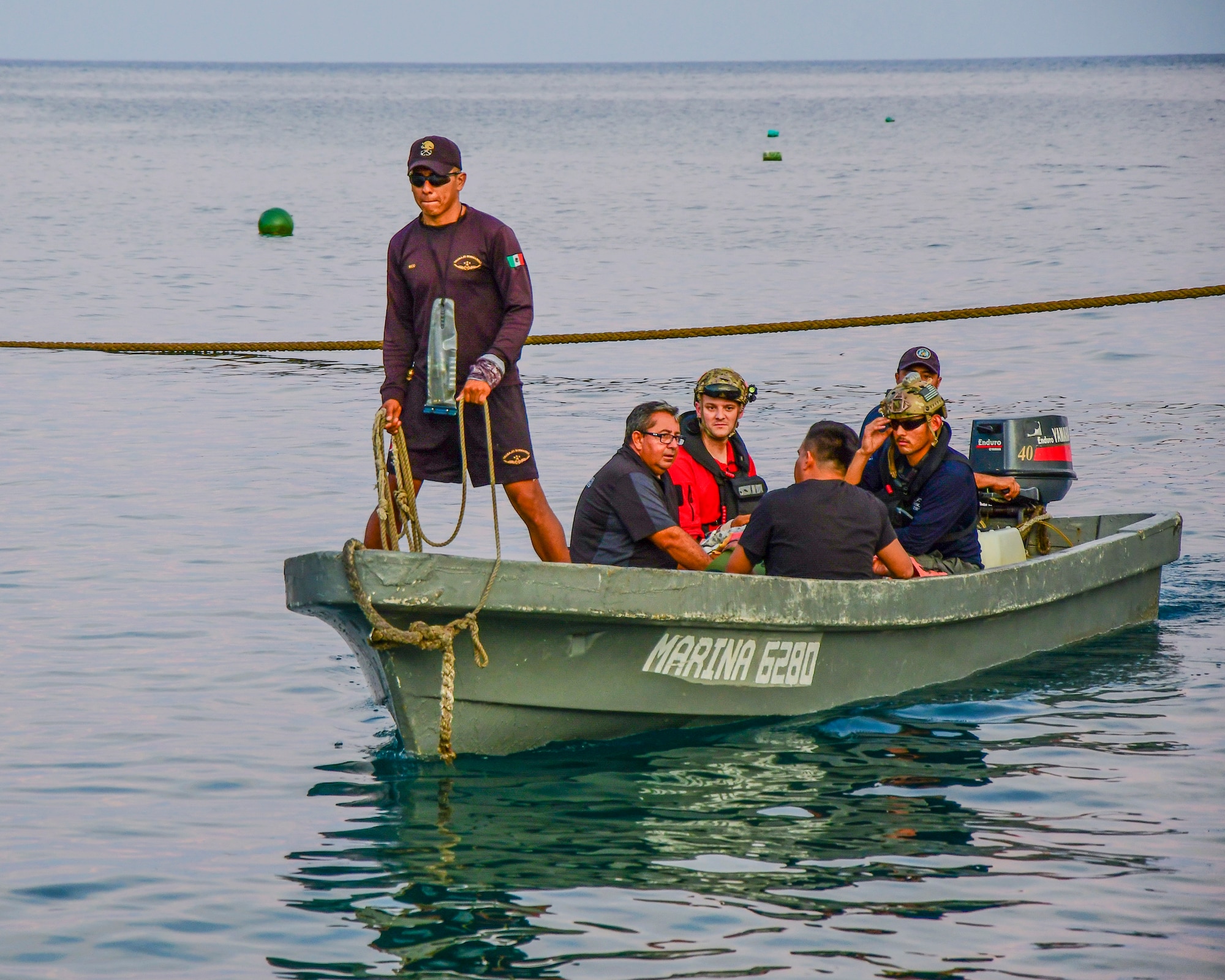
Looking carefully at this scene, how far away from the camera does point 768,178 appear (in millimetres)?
57406

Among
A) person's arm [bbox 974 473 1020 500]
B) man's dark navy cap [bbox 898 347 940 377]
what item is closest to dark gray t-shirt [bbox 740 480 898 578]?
man's dark navy cap [bbox 898 347 940 377]

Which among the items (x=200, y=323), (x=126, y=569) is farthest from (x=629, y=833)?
(x=200, y=323)

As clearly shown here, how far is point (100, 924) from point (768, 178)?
5323 cm

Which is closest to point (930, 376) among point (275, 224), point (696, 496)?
point (696, 496)

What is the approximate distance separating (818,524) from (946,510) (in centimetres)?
114

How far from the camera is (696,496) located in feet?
28.3

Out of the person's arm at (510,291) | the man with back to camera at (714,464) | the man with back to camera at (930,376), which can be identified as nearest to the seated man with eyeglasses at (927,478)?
the man with back to camera at (714,464)

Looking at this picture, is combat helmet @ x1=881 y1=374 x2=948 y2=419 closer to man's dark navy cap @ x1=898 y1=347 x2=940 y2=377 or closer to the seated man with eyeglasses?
the seated man with eyeglasses

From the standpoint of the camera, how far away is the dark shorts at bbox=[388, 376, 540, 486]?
7.61 metres

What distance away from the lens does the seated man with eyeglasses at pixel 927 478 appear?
8484mm

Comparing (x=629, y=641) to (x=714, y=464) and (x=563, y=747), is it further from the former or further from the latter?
(x=714, y=464)

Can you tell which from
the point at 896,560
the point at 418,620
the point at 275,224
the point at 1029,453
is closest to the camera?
the point at 418,620

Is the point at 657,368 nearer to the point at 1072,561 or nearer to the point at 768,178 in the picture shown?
the point at 1072,561

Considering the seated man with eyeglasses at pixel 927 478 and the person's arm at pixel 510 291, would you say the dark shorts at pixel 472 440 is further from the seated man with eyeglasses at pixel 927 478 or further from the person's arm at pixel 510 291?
the seated man with eyeglasses at pixel 927 478
